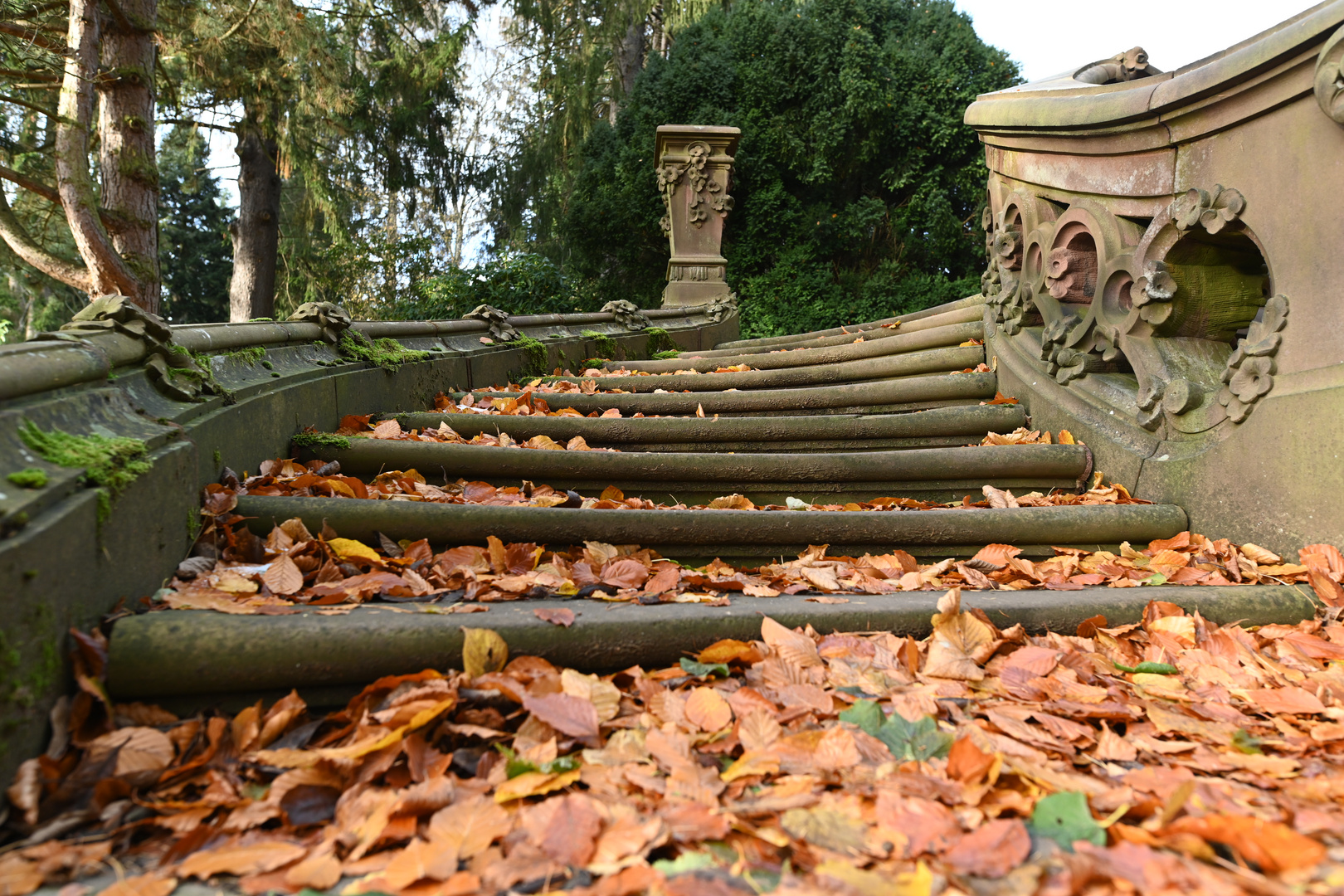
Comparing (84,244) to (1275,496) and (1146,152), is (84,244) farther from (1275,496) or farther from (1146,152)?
(1275,496)

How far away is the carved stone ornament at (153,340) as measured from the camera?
6.34ft

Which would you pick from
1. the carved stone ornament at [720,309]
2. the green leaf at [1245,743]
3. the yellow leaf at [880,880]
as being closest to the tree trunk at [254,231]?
the carved stone ornament at [720,309]

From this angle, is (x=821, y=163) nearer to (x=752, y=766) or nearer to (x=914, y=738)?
(x=914, y=738)

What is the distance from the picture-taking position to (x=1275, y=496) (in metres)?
2.25

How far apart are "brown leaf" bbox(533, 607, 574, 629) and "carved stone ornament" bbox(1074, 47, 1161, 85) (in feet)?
12.8

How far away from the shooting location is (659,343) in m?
6.50

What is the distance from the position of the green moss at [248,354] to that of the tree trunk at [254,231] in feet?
32.6

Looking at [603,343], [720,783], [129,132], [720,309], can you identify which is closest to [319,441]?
[720,783]

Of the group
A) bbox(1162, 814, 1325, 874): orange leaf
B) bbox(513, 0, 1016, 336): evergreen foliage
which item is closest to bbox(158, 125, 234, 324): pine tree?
bbox(513, 0, 1016, 336): evergreen foliage

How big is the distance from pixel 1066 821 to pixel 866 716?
0.37m

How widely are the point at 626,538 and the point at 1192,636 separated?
1.43 m

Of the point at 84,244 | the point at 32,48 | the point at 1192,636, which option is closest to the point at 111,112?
the point at 32,48

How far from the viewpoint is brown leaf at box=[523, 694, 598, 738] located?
1309mm

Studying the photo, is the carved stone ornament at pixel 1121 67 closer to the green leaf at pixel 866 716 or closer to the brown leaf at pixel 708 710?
the green leaf at pixel 866 716
